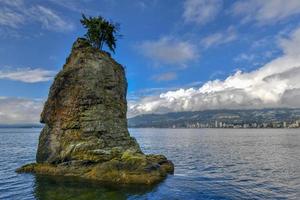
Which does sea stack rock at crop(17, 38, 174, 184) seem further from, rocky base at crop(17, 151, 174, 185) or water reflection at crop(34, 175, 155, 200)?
water reflection at crop(34, 175, 155, 200)

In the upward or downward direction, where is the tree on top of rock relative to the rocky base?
upward

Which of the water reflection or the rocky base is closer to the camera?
the water reflection

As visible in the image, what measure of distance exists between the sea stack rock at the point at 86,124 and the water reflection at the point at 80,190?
12.9 ft

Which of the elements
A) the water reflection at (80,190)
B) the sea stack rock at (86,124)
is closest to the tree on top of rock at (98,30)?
the sea stack rock at (86,124)

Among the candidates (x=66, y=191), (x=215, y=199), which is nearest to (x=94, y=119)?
(x=66, y=191)

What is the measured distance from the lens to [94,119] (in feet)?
156

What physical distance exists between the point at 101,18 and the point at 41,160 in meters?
26.4

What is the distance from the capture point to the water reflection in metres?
31.3

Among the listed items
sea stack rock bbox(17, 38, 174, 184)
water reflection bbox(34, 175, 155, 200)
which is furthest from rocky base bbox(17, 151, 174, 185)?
water reflection bbox(34, 175, 155, 200)

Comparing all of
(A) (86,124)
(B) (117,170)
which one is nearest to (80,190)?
(B) (117,170)

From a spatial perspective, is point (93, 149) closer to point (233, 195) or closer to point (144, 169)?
point (144, 169)

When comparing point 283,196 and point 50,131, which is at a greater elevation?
point 50,131

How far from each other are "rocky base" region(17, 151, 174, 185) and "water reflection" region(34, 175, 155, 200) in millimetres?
2204

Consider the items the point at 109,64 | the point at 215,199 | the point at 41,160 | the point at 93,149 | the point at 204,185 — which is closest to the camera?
the point at 215,199
